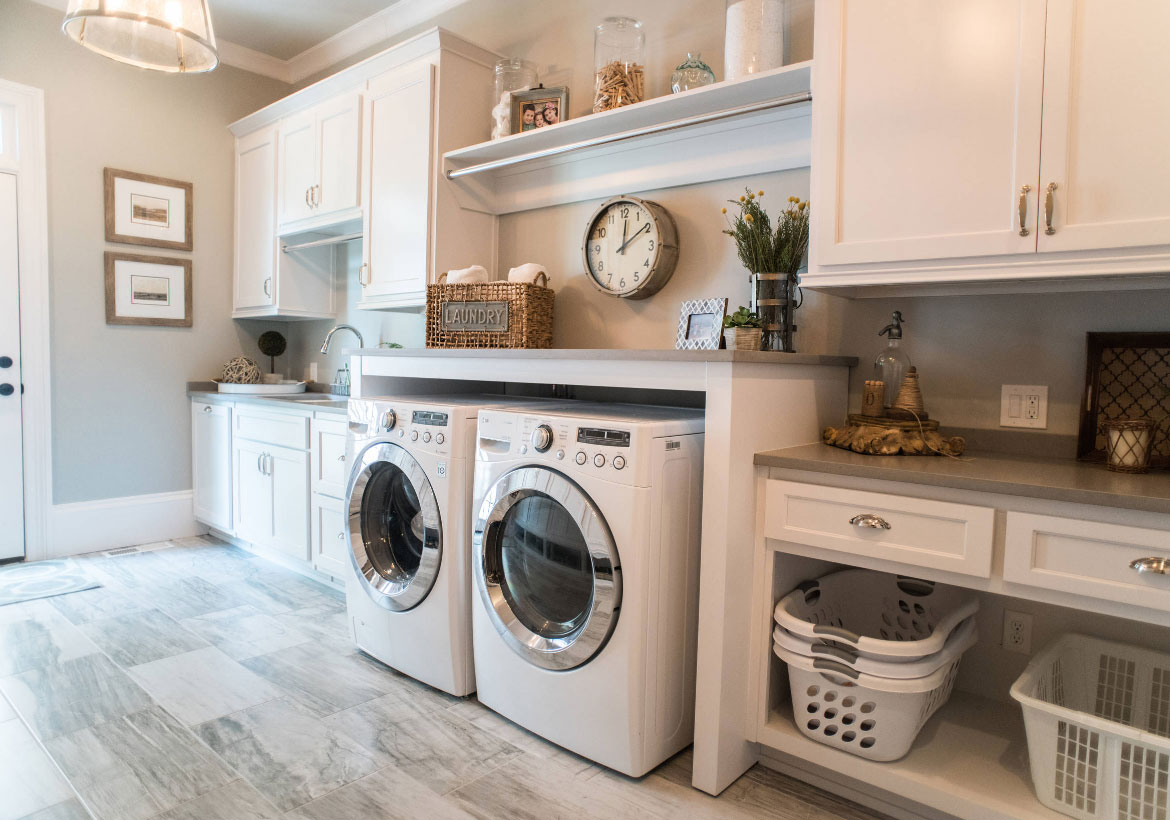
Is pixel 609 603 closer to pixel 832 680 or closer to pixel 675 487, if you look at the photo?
pixel 675 487

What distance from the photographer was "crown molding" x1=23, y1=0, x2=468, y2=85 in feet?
11.9

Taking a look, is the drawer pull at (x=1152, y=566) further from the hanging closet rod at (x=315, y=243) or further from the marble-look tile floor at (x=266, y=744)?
the hanging closet rod at (x=315, y=243)

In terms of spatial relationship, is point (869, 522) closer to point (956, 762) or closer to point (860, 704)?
point (860, 704)

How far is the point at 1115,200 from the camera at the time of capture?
1496 mm

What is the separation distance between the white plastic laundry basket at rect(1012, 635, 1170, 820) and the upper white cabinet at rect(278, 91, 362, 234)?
126 inches

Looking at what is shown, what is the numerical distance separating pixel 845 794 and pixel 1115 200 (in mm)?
1484

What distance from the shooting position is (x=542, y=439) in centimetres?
193

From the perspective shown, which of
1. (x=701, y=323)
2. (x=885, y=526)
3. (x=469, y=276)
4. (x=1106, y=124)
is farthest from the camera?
(x=469, y=276)

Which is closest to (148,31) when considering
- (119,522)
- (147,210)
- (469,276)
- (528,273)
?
(469,276)

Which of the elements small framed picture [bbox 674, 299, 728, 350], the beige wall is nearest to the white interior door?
the beige wall

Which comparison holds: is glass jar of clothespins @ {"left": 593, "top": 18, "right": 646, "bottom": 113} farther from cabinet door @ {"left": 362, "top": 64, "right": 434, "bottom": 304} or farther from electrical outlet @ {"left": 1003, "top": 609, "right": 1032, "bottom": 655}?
electrical outlet @ {"left": 1003, "top": 609, "right": 1032, "bottom": 655}

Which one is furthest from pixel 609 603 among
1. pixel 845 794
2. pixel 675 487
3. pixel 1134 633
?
pixel 1134 633

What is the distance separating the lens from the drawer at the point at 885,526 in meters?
1.51

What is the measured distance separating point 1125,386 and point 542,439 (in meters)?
1.47
